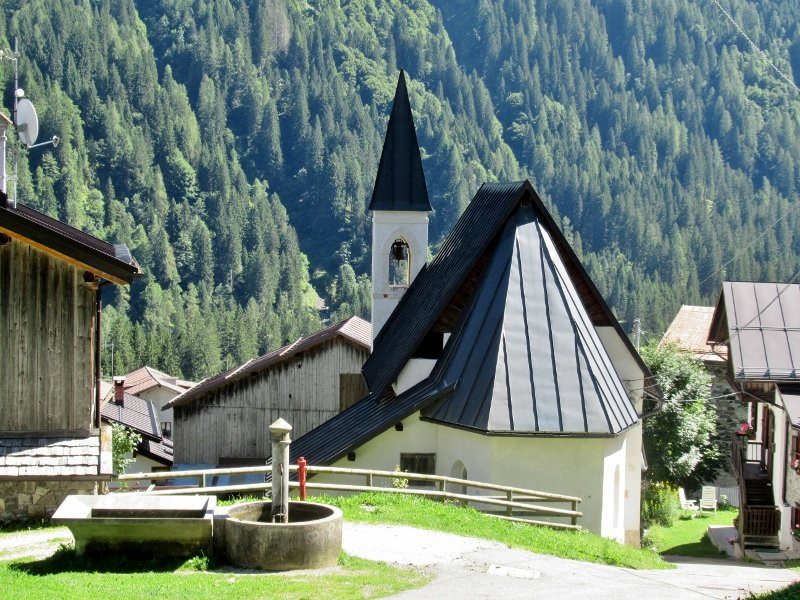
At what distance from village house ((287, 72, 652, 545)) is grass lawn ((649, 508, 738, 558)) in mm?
5260

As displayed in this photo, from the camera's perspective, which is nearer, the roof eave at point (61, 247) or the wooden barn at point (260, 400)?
the roof eave at point (61, 247)

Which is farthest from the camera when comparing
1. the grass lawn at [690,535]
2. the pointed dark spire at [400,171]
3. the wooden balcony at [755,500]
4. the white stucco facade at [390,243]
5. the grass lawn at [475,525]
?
the pointed dark spire at [400,171]

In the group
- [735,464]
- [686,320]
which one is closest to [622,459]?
[735,464]

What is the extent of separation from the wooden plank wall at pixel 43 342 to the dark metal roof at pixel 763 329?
1963 cm

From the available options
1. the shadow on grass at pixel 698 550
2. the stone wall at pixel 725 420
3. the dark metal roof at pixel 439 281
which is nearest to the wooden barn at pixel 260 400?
the dark metal roof at pixel 439 281

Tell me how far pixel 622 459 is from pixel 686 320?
42.0 metres

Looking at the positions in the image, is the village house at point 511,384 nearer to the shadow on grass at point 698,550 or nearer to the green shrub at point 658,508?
the shadow on grass at point 698,550

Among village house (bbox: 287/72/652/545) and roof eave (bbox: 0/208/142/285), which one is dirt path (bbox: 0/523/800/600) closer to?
roof eave (bbox: 0/208/142/285)

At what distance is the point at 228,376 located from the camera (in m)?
46.0

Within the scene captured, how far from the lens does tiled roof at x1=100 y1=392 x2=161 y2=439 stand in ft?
150

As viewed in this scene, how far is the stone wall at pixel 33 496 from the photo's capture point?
1764 centimetres

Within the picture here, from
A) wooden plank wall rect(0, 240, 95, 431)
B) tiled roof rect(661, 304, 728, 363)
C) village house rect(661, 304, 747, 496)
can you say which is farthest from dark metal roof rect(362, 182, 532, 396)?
tiled roof rect(661, 304, 728, 363)

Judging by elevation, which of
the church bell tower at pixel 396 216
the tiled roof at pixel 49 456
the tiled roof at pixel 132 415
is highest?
the church bell tower at pixel 396 216

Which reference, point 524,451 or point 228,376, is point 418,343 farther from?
point 228,376
